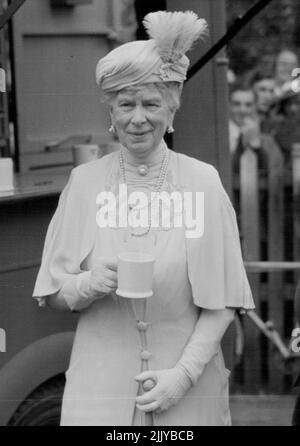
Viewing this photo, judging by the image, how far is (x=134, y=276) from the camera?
2.67 meters

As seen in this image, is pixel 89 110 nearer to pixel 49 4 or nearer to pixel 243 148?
pixel 49 4

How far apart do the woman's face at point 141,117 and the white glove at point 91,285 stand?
11.9 inches

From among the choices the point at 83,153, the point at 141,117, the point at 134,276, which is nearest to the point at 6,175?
the point at 83,153

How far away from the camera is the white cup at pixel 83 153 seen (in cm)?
356

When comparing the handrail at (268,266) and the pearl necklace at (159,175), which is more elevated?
the pearl necklace at (159,175)

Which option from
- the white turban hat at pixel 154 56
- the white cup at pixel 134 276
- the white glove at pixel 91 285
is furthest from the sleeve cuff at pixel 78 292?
the white turban hat at pixel 154 56

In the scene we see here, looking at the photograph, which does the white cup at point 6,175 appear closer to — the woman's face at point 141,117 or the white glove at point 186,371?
the woman's face at point 141,117

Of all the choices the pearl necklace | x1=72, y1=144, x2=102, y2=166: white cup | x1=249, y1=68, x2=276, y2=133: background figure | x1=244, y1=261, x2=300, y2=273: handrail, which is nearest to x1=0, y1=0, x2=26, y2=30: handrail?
the pearl necklace

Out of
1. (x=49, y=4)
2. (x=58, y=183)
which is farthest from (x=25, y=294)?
(x=49, y=4)

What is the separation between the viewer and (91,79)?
11.5 ft

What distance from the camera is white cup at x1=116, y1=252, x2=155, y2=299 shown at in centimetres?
267
